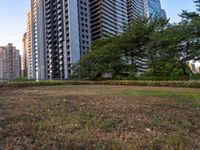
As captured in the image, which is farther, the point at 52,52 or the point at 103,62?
the point at 52,52

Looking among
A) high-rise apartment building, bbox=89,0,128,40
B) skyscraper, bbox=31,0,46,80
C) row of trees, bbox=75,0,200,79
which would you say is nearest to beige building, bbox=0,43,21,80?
skyscraper, bbox=31,0,46,80

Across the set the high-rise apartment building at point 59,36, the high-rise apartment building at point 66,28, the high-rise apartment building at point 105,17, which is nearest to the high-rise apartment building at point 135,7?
the high-rise apartment building at point 66,28

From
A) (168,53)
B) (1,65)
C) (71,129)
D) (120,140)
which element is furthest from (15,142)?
(1,65)

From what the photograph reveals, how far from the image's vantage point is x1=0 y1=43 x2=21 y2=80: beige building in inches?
3526

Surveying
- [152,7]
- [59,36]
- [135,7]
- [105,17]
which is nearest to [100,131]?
[59,36]

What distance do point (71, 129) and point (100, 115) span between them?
1.08m

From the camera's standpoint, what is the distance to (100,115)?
4320 millimetres

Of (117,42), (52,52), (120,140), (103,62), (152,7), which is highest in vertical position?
(152,7)

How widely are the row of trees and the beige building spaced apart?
6410 centimetres

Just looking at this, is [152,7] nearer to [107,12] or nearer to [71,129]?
[107,12]

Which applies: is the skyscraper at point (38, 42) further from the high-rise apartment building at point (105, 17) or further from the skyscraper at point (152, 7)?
the skyscraper at point (152, 7)

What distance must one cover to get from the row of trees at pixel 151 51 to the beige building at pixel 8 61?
210 feet

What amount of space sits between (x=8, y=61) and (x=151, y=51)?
3151 inches

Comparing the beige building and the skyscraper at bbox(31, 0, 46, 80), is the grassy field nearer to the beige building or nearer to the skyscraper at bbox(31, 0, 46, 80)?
the skyscraper at bbox(31, 0, 46, 80)
